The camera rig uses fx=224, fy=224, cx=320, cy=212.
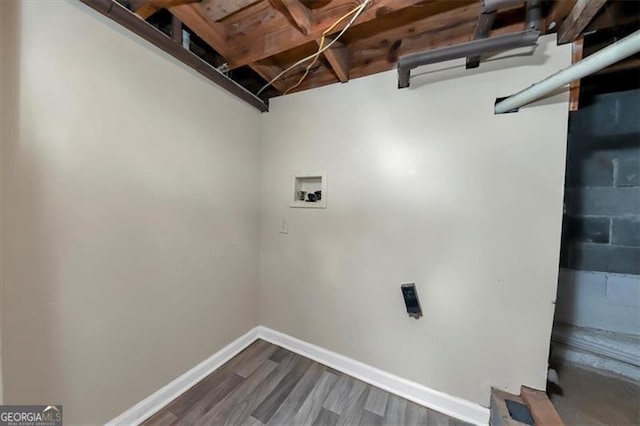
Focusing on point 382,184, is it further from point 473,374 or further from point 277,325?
point 277,325

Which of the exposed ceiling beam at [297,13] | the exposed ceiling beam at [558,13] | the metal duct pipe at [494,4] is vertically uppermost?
the exposed ceiling beam at [297,13]

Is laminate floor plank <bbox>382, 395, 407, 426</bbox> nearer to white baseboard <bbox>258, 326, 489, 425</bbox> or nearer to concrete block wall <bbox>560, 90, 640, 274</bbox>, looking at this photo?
white baseboard <bbox>258, 326, 489, 425</bbox>

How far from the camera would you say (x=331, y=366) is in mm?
1802

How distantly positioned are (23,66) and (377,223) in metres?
1.93

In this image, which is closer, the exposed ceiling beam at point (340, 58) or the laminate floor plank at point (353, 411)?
the laminate floor plank at point (353, 411)

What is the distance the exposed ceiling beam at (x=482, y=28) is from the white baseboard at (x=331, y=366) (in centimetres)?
210

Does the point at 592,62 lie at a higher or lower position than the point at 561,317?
higher

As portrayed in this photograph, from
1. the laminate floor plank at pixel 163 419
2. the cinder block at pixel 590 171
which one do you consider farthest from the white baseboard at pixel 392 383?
the cinder block at pixel 590 171

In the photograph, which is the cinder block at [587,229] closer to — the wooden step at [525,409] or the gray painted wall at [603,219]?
the gray painted wall at [603,219]

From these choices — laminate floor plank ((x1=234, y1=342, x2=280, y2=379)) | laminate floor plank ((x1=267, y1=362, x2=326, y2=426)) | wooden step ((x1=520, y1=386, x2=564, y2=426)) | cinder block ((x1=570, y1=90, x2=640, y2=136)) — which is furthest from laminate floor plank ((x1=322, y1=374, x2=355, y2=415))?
cinder block ((x1=570, y1=90, x2=640, y2=136))

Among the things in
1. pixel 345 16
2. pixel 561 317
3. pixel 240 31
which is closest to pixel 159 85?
pixel 240 31

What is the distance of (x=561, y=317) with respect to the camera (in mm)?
1964

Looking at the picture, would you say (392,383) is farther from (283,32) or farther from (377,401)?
(283,32)

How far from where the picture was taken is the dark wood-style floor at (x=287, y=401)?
4.46 feet
